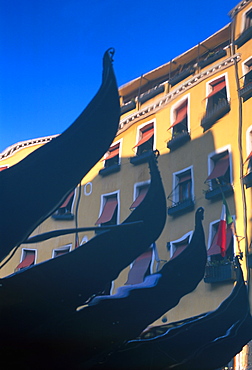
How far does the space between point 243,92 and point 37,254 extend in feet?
10.7

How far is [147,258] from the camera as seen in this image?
6.02 metres

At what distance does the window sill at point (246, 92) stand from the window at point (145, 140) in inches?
47.7

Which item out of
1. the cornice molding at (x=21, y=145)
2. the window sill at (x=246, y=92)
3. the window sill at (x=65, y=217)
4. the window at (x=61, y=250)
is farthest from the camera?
the window sill at (x=246, y=92)

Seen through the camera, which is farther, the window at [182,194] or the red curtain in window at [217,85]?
the red curtain in window at [217,85]

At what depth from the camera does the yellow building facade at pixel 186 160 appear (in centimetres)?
602

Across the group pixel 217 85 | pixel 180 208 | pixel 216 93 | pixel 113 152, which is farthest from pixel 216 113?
pixel 113 152

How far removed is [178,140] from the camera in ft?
21.9

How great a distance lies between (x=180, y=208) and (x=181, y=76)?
1772 millimetres

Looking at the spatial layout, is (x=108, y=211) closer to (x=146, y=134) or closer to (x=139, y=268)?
(x=139, y=268)

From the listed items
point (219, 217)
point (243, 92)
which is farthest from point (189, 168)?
point (243, 92)

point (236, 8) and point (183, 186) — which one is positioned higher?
point (236, 8)

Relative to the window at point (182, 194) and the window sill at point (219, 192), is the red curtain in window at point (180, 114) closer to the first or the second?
the window at point (182, 194)

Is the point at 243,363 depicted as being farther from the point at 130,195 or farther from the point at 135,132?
the point at 135,132

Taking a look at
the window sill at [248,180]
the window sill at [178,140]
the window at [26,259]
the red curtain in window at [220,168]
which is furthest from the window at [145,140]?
the window at [26,259]
